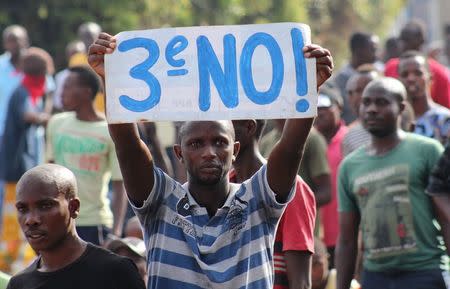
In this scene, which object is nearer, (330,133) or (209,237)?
(209,237)

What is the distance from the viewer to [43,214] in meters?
6.02

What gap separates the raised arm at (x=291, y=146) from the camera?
5871mm

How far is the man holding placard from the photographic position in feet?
19.3

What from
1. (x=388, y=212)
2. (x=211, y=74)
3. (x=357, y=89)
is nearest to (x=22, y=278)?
(x=211, y=74)

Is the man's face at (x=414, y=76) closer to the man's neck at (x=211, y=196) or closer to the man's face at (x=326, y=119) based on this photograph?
the man's face at (x=326, y=119)

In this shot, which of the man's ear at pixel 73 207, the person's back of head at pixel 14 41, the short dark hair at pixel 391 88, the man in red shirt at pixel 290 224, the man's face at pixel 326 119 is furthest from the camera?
the person's back of head at pixel 14 41

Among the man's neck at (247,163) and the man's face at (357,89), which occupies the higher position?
the man's face at (357,89)

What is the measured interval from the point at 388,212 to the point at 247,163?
1630mm

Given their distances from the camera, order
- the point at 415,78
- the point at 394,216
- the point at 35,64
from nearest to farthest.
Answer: the point at 394,216, the point at 415,78, the point at 35,64

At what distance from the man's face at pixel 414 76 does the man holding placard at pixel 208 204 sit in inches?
181

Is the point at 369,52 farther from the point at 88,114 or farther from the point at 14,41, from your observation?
the point at 88,114

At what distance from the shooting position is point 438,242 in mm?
8438

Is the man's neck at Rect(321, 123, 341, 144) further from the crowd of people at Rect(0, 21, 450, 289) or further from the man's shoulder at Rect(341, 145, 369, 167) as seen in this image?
the man's shoulder at Rect(341, 145, 369, 167)

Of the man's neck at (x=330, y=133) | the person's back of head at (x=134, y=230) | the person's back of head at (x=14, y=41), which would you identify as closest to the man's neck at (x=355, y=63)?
the man's neck at (x=330, y=133)
